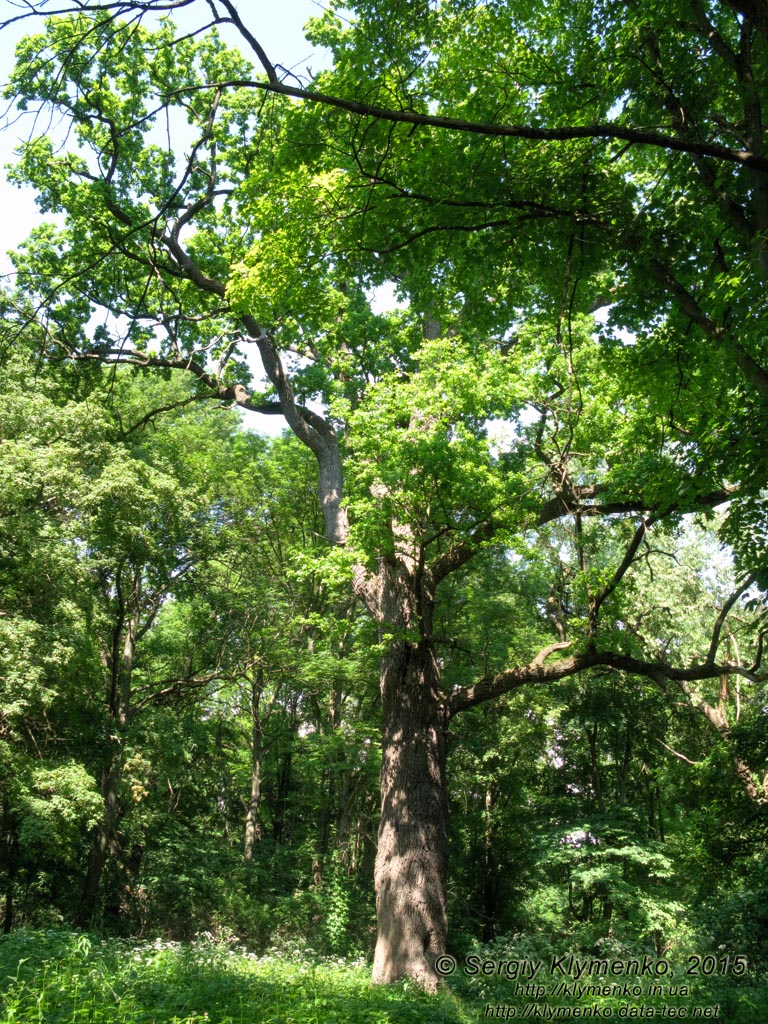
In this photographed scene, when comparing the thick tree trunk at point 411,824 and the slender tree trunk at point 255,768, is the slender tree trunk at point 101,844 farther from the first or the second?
the thick tree trunk at point 411,824

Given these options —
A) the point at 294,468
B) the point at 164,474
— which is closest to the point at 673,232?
the point at 164,474

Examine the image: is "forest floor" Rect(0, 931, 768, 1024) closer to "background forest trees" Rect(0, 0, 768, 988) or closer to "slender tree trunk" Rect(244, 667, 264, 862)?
"background forest trees" Rect(0, 0, 768, 988)

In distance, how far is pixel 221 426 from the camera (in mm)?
26047

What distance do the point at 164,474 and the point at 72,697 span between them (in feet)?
15.5

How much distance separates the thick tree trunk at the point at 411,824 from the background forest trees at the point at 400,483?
0.04 m

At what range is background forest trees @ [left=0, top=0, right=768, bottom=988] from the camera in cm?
498

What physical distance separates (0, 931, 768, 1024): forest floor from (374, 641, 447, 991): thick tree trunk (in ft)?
1.33

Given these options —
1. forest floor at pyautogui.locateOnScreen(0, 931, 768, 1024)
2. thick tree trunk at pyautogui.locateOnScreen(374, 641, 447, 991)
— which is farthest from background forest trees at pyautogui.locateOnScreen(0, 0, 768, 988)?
forest floor at pyautogui.locateOnScreen(0, 931, 768, 1024)

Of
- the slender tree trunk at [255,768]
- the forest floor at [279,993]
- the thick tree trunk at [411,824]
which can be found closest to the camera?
the forest floor at [279,993]

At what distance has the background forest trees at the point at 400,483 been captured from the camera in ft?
16.3

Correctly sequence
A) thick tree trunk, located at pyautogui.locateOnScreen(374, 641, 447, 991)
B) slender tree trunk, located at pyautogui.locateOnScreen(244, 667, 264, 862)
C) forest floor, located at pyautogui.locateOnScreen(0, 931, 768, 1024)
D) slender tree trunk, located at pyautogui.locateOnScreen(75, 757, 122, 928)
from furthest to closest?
slender tree trunk, located at pyautogui.locateOnScreen(244, 667, 264, 862), slender tree trunk, located at pyautogui.locateOnScreen(75, 757, 122, 928), thick tree trunk, located at pyautogui.locateOnScreen(374, 641, 447, 991), forest floor, located at pyautogui.locateOnScreen(0, 931, 768, 1024)

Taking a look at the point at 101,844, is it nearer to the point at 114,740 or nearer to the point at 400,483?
the point at 114,740

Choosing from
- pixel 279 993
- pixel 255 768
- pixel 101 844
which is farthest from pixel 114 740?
pixel 279 993

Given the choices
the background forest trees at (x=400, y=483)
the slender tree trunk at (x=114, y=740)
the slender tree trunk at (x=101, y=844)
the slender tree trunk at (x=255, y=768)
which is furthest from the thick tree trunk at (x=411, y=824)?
the slender tree trunk at (x=255, y=768)
